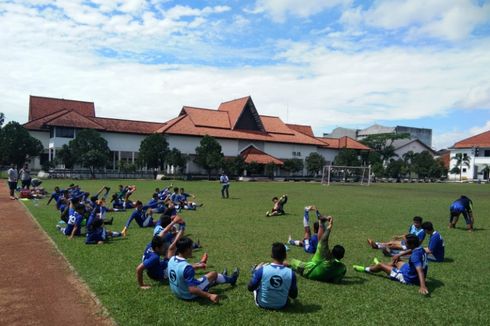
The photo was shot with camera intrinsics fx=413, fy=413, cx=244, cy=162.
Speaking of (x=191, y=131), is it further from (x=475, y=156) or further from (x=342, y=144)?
(x=475, y=156)

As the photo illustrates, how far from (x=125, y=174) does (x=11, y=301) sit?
42.0 metres

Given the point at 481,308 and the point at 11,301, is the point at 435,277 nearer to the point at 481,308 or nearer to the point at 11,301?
the point at 481,308

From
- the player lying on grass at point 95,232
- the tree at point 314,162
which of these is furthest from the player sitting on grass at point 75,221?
the tree at point 314,162

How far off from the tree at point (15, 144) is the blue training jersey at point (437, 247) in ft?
149

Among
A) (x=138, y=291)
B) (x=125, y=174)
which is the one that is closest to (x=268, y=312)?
(x=138, y=291)

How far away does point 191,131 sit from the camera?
5628 centimetres

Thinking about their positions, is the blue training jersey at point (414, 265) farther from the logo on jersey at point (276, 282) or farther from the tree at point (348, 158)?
the tree at point (348, 158)

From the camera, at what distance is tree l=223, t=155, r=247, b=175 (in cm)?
5206

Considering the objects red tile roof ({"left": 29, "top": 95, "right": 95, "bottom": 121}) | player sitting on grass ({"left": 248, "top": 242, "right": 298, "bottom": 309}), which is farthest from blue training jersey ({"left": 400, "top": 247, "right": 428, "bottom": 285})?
red tile roof ({"left": 29, "top": 95, "right": 95, "bottom": 121})

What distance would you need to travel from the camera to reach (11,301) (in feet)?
21.9

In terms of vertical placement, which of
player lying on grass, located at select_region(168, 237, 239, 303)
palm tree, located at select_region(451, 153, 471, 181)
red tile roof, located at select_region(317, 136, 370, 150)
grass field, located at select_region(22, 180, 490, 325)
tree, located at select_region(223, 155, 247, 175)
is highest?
red tile roof, located at select_region(317, 136, 370, 150)

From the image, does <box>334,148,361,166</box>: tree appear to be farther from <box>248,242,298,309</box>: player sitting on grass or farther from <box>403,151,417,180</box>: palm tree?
<box>248,242,298,309</box>: player sitting on grass

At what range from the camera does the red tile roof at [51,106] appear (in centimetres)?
5788

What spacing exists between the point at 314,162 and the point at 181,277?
5546cm
